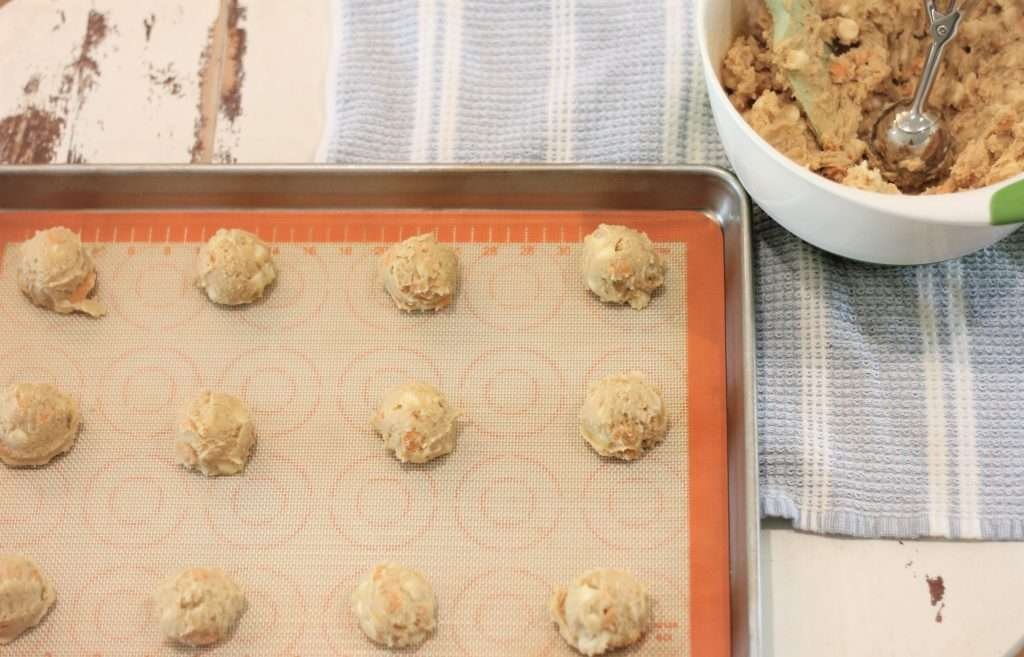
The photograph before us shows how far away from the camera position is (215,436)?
897 millimetres

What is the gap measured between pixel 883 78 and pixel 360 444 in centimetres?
58

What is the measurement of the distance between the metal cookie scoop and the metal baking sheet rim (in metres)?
0.13

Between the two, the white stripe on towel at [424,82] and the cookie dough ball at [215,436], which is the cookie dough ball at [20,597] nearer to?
the cookie dough ball at [215,436]

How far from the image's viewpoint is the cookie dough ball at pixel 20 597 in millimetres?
863

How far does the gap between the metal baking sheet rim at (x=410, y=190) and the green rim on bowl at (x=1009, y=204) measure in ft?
0.74

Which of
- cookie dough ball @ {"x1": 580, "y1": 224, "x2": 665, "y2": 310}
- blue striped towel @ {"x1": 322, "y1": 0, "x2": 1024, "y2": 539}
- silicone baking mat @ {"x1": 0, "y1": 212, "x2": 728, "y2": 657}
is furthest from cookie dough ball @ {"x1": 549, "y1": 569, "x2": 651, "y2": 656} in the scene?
cookie dough ball @ {"x1": 580, "y1": 224, "x2": 665, "y2": 310}

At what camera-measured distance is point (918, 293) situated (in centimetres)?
96

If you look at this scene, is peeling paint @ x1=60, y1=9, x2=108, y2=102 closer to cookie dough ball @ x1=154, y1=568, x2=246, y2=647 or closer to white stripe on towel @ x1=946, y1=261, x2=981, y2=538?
cookie dough ball @ x1=154, y1=568, x2=246, y2=647

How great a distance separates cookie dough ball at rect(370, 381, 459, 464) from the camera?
0.89 meters

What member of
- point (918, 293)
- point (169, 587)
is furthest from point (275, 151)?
point (918, 293)

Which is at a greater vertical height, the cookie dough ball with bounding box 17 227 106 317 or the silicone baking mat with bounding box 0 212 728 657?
the cookie dough ball with bounding box 17 227 106 317

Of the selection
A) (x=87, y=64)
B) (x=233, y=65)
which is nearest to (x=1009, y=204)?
(x=233, y=65)

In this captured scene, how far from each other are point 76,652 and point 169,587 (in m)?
0.11

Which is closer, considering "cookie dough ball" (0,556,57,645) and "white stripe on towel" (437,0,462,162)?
"cookie dough ball" (0,556,57,645)
